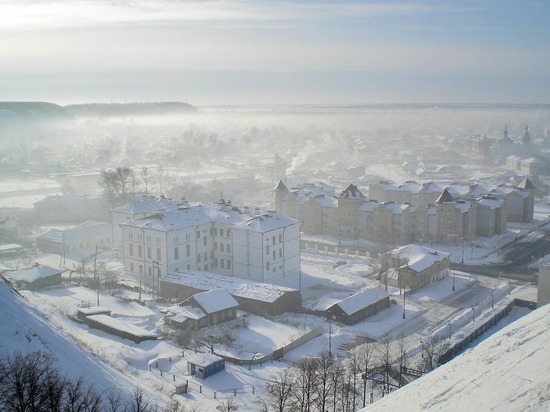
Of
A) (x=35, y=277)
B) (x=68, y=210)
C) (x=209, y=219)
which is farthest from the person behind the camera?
(x=68, y=210)

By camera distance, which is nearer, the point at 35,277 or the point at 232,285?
the point at 232,285

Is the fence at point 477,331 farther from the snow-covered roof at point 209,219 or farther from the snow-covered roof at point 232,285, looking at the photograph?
the snow-covered roof at point 209,219

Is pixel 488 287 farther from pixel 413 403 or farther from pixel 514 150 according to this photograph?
pixel 514 150

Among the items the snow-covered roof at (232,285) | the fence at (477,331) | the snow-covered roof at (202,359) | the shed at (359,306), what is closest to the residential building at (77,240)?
the snow-covered roof at (232,285)

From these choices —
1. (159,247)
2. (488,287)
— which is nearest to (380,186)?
(488,287)

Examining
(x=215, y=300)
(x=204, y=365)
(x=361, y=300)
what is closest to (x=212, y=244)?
(x=215, y=300)

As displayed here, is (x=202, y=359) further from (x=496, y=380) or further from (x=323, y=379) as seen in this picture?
(x=496, y=380)
